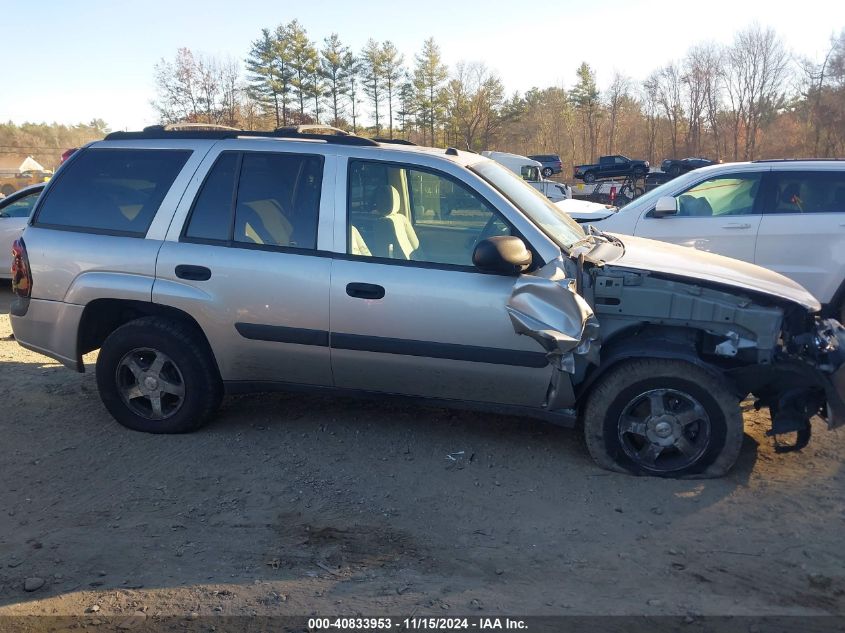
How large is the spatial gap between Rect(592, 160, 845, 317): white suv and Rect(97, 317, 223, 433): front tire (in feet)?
16.0

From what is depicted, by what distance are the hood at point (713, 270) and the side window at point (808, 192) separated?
3.20 meters

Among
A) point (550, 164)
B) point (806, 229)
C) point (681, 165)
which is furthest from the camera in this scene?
point (550, 164)

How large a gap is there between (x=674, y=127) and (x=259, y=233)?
57.6 meters

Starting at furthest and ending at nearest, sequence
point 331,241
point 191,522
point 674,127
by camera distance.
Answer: point 674,127
point 331,241
point 191,522

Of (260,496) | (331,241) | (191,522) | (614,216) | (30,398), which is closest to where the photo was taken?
(191,522)

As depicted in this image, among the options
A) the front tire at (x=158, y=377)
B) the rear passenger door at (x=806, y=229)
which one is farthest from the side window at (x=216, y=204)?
the rear passenger door at (x=806, y=229)

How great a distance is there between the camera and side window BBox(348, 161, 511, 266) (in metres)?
4.03

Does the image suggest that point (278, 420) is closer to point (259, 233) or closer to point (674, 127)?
point (259, 233)

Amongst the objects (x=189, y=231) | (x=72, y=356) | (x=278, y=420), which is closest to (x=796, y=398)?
(x=278, y=420)

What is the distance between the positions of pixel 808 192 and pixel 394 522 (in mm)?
5857

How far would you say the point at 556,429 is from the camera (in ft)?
15.2

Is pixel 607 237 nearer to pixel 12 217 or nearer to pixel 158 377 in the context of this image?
pixel 158 377

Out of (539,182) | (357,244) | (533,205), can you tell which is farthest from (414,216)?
(539,182)

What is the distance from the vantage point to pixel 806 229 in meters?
6.84
